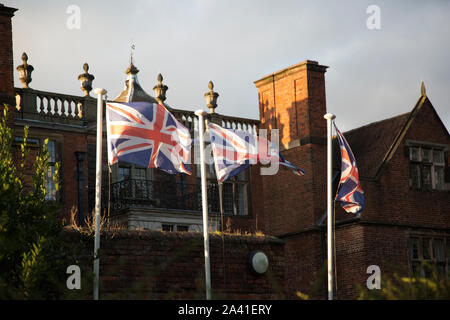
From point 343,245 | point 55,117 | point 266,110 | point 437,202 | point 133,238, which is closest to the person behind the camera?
point 133,238

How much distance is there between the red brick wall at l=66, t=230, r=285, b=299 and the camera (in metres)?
17.9

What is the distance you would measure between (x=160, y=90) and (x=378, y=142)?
10409 mm

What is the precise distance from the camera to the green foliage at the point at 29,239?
14125 mm

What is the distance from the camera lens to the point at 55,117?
34.4 metres

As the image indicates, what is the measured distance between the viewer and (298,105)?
30.9 m

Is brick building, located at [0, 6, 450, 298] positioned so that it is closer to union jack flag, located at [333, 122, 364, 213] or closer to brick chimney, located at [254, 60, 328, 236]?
brick chimney, located at [254, 60, 328, 236]

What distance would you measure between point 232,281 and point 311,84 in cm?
1271

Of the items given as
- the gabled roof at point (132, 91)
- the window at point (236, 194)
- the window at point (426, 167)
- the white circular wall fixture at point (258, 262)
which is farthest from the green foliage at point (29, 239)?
the window at point (236, 194)

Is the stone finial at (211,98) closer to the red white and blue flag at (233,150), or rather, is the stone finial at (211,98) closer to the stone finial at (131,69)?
the stone finial at (131,69)

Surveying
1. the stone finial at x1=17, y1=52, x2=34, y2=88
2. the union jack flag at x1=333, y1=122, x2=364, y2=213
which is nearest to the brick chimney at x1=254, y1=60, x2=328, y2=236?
the union jack flag at x1=333, y1=122, x2=364, y2=213

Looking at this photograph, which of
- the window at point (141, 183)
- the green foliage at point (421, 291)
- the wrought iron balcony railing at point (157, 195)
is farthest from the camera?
the window at point (141, 183)

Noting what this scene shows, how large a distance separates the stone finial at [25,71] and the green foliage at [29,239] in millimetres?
17739
